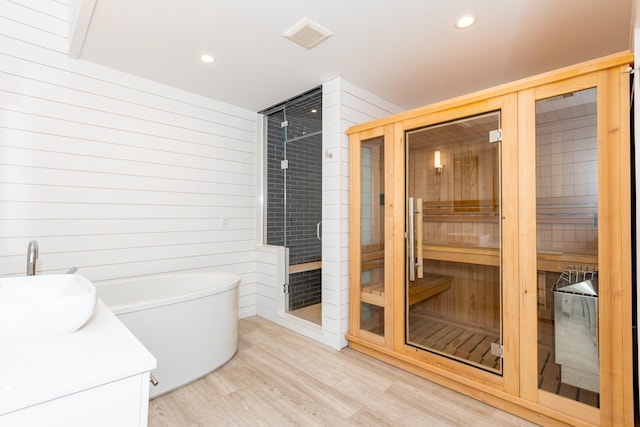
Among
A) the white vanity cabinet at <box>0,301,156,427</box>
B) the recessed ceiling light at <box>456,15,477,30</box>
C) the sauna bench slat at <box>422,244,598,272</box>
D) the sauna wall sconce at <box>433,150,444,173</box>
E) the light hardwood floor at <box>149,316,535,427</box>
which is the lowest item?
the light hardwood floor at <box>149,316,535,427</box>

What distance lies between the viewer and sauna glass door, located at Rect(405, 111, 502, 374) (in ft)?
6.98

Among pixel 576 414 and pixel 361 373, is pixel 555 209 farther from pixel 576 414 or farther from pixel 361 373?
pixel 361 373

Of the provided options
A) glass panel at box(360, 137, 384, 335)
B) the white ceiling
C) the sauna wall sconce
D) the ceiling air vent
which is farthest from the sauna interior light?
the ceiling air vent

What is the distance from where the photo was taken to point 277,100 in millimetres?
3498

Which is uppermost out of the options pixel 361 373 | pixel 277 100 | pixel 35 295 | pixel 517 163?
pixel 277 100

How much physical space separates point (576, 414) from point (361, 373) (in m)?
1.33

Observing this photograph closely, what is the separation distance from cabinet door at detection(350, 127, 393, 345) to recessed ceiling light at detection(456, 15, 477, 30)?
87 centimetres

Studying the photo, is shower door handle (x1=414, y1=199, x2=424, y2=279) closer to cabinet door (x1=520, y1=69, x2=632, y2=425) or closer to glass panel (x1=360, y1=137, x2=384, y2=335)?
glass panel (x1=360, y1=137, x2=384, y2=335)

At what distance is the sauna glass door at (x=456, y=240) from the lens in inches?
83.7

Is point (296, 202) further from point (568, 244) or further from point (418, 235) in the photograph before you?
point (568, 244)

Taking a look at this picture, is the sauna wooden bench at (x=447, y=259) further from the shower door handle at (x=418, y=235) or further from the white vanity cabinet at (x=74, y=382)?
the white vanity cabinet at (x=74, y=382)

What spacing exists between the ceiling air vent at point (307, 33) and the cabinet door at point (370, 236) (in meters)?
0.89

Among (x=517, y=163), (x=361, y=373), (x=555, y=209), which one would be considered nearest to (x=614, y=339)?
(x=555, y=209)

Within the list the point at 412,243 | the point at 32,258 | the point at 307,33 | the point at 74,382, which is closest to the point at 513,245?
the point at 412,243
